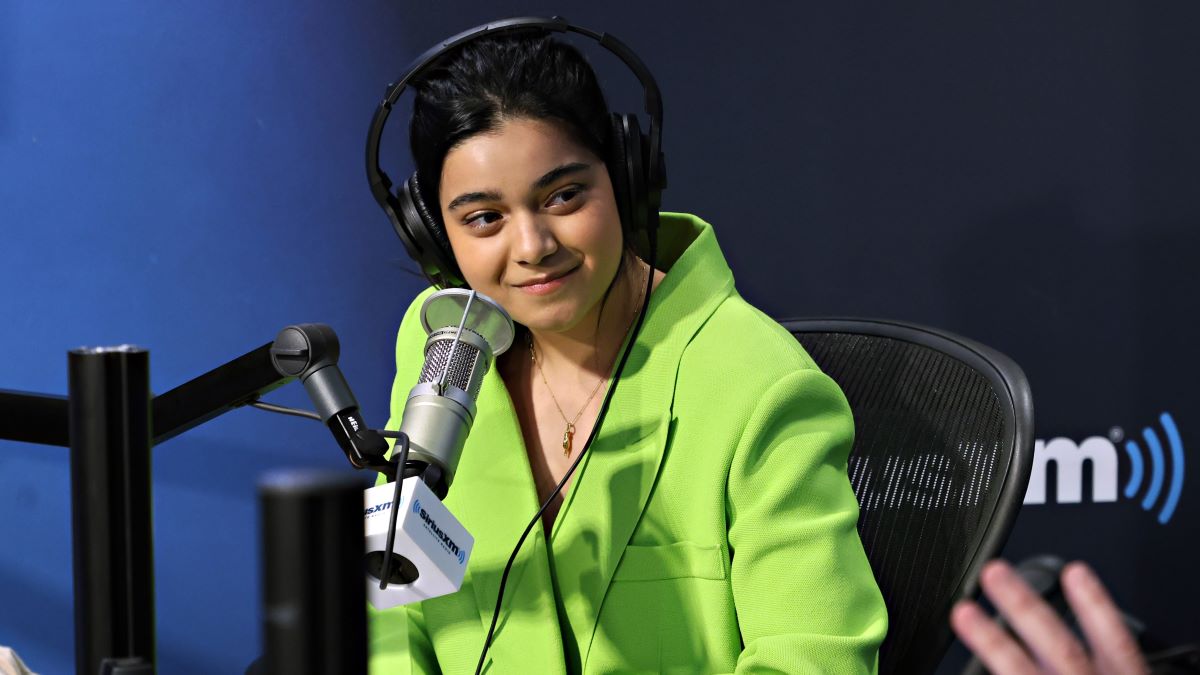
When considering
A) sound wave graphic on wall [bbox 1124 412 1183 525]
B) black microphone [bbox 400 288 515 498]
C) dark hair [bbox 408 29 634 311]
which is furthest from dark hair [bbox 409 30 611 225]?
sound wave graphic on wall [bbox 1124 412 1183 525]

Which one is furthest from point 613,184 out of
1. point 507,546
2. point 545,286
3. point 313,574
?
point 313,574

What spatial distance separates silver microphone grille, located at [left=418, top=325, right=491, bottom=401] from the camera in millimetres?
867

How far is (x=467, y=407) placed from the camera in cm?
85

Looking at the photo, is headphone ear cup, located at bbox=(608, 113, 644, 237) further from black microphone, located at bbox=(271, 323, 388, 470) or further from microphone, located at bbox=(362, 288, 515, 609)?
black microphone, located at bbox=(271, 323, 388, 470)

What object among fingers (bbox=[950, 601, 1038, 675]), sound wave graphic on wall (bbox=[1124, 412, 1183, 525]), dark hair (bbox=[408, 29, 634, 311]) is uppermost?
dark hair (bbox=[408, 29, 634, 311])

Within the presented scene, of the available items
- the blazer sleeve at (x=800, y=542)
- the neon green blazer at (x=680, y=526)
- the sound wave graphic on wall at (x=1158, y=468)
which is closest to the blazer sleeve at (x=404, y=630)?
the neon green blazer at (x=680, y=526)

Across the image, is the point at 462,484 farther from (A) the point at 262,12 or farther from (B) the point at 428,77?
(A) the point at 262,12

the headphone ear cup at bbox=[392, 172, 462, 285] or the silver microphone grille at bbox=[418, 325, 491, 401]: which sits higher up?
the headphone ear cup at bbox=[392, 172, 462, 285]

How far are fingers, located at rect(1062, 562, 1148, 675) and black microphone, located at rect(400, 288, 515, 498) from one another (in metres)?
0.38

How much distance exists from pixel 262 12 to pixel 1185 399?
1.63 metres

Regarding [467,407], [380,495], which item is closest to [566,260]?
[467,407]

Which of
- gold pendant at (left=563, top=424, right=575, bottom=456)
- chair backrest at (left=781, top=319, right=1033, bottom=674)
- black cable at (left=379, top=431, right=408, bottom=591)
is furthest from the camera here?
gold pendant at (left=563, top=424, right=575, bottom=456)

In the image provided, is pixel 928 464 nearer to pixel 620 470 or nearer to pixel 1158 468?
pixel 620 470

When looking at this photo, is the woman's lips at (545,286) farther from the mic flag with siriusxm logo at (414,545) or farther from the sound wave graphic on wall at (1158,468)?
the sound wave graphic on wall at (1158,468)
